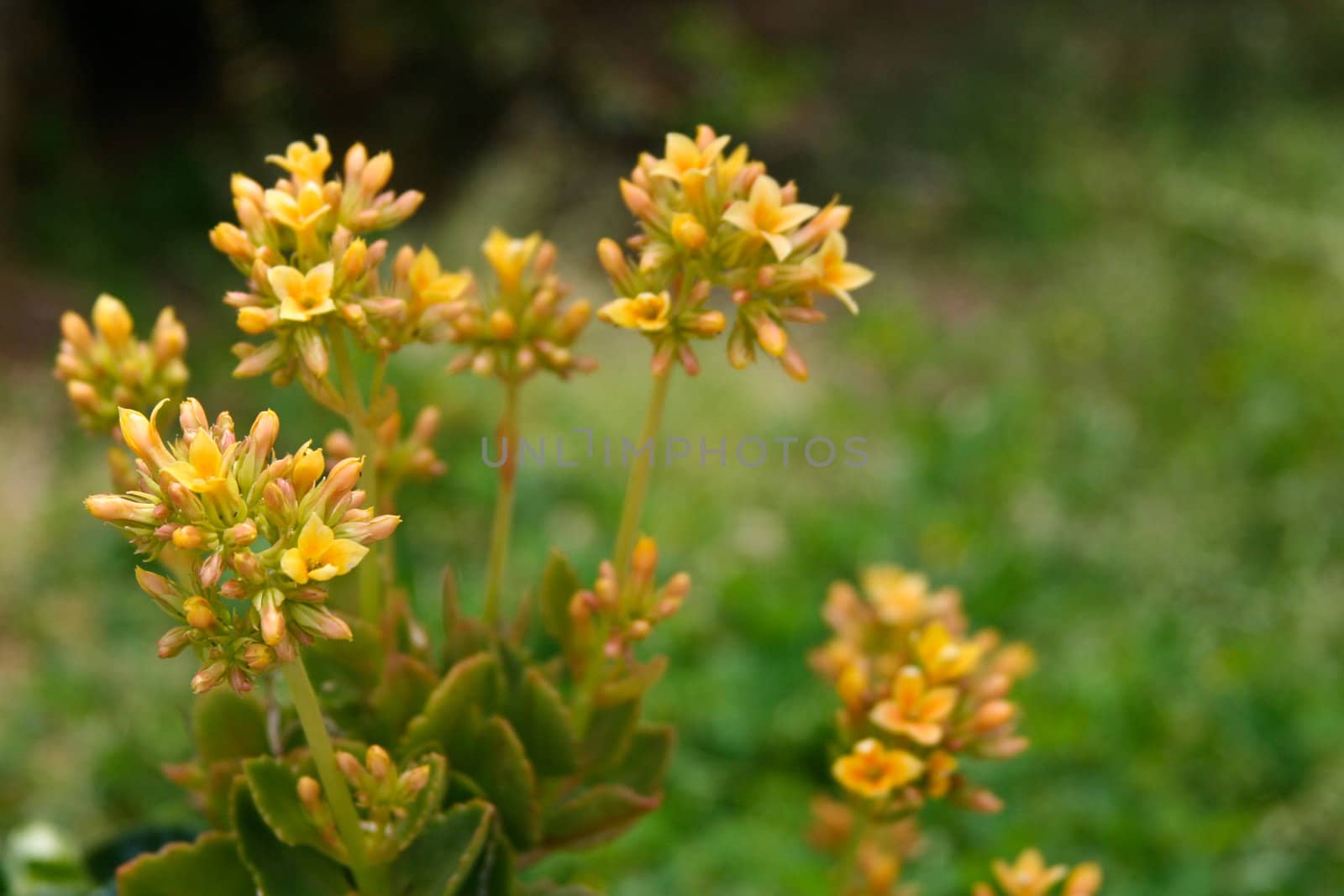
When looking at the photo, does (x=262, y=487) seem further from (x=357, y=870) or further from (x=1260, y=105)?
(x=1260, y=105)

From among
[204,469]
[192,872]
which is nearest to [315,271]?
[204,469]

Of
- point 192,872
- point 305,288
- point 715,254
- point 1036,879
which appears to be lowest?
point 192,872

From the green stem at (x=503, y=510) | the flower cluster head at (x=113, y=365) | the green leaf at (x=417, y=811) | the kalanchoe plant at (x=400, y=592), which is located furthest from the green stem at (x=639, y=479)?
the flower cluster head at (x=113, y=365)

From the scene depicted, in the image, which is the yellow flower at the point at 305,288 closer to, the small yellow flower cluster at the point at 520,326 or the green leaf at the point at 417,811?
the small yellow flower cluster at the point at 520,326

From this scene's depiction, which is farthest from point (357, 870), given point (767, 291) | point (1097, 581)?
point (1097, 581)

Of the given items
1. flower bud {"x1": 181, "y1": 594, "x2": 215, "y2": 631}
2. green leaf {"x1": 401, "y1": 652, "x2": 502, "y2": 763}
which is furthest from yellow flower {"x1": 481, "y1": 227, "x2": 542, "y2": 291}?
flower bud {"x1": 181, "y1": 594, "x2": 215, "y2": 631}

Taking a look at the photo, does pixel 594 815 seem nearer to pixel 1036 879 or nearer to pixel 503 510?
pixel 503 510
